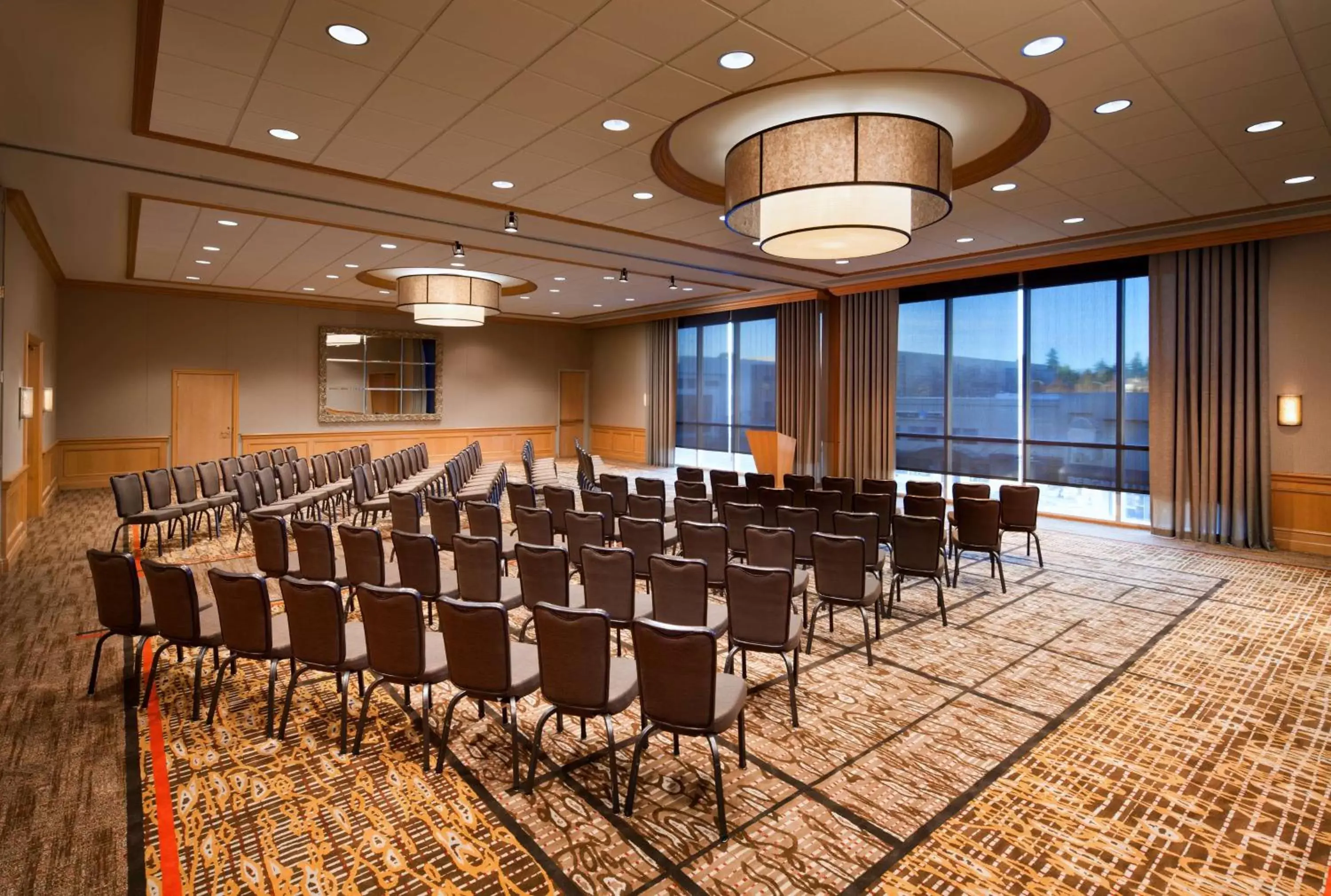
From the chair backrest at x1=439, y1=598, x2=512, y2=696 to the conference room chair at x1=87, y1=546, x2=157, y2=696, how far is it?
1.98 metres

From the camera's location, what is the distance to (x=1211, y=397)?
8.49 meters

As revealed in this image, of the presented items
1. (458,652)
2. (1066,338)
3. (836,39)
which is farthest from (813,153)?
(1066,338)

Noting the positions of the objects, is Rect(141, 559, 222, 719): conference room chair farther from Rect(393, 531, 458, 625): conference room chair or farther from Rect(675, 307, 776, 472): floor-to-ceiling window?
Rect(675, 307, 776, 472): floor-to-ceiling window

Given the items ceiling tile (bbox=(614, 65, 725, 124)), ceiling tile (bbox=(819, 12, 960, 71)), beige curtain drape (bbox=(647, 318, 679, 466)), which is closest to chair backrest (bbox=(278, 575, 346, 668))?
ceiling tile (bbox=(614, 65, 725, 124))

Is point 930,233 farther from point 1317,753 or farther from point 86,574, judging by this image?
point 86,574

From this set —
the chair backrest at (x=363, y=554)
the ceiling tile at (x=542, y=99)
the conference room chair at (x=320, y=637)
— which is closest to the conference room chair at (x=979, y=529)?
the ceiling tile at (x=542, y=99)

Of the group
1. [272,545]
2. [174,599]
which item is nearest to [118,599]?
[174,599]

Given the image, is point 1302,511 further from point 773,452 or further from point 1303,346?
point 773,452

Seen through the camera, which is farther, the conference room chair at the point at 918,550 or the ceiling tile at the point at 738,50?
the conference room chair at the point at 918,550

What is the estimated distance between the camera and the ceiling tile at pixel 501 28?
11.5ft

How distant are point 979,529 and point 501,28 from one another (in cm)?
567

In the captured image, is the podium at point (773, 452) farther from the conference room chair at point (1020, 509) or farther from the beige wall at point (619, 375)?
the beige wall at point (619, 375)

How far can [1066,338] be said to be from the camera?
10172mm

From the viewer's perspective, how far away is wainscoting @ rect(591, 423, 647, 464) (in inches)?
701
